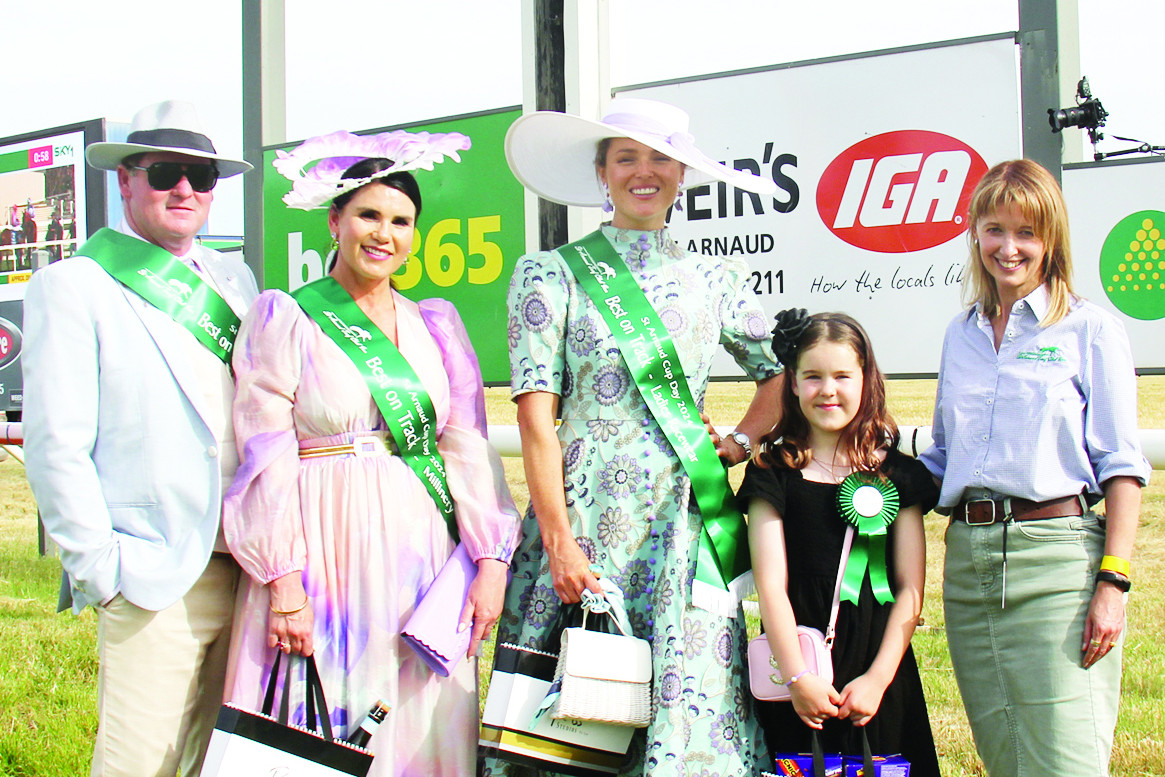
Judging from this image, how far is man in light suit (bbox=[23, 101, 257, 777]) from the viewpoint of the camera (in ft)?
8.03

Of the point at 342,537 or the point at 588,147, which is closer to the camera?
the point at 342,537

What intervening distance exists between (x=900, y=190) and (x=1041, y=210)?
161cm

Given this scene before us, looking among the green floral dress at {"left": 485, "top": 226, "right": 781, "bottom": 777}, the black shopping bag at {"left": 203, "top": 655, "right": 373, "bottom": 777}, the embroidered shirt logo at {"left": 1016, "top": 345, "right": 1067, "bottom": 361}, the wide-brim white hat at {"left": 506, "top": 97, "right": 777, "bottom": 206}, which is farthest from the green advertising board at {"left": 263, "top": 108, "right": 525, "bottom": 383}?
the embroidered shirt logo at {"left": 1016, "top": 345, "right": 1067, "bottom": 361}

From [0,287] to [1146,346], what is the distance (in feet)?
20.1

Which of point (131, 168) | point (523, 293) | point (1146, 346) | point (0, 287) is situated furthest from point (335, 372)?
point (0, 287)

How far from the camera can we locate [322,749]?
7.75ft

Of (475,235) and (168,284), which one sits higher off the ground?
(475,235)

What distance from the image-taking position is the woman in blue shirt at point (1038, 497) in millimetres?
2381

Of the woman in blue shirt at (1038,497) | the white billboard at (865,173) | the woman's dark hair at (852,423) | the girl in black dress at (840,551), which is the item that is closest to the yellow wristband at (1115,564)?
the woman in blue shirt at (1038,497)

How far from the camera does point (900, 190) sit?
4.05m

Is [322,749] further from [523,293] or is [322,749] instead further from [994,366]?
[994,366]

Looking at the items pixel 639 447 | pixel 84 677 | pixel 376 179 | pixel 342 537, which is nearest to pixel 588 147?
pixel 376 179

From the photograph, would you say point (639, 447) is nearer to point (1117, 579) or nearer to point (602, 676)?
point (602, 676)

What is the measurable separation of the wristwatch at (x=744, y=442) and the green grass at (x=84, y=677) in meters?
1.52
